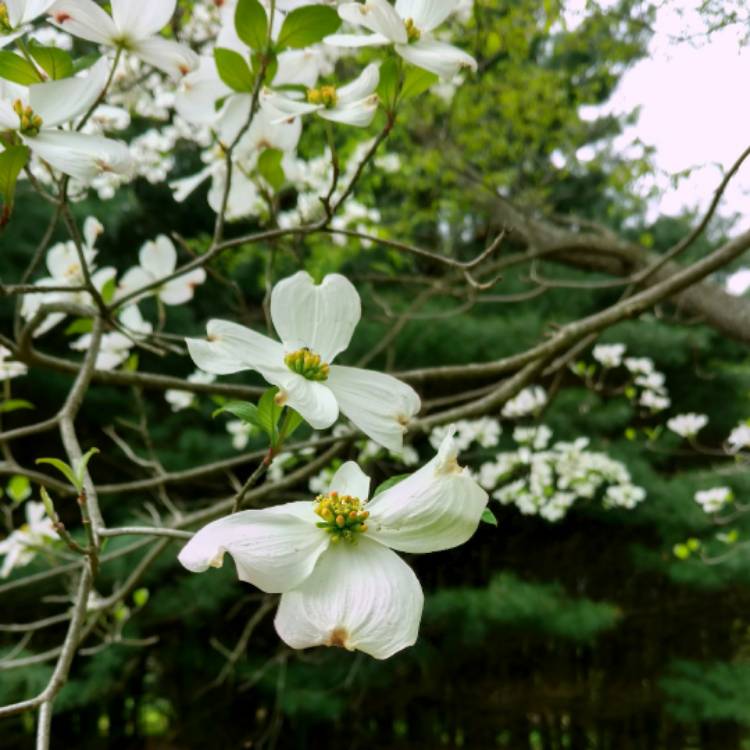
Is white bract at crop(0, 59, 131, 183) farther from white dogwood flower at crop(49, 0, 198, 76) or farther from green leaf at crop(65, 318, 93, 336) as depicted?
green leaf at crop(65, 318, 93, 336)

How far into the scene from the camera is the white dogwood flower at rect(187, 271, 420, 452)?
33cm

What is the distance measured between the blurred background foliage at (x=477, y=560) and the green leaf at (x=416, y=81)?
4.27 feet

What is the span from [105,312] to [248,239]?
0.46ft

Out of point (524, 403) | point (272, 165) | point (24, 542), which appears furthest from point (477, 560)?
point (272, 165)

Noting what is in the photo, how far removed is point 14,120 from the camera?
39 centimetres

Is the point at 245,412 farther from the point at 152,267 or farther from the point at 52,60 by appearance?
the point at 152,267

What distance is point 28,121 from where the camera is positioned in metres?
0.39

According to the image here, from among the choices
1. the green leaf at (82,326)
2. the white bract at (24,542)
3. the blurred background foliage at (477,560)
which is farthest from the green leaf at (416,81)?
the blurred background foliage at (477,560)

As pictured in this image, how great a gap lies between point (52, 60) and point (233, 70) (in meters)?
0.11

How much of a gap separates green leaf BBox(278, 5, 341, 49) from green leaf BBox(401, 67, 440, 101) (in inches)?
2.0

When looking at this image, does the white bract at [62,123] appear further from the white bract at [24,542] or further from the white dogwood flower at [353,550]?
the white bract at [24,542]

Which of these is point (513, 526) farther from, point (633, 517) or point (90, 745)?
point (90, 745)

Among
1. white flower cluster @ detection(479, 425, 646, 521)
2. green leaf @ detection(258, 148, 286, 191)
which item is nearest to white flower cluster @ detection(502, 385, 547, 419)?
white flower cluster @ detection(479, 425, 646, 521)

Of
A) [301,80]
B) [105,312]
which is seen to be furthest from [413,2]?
[105,312]
